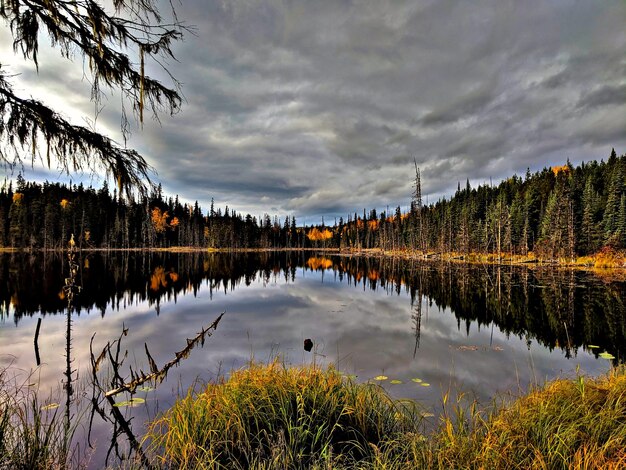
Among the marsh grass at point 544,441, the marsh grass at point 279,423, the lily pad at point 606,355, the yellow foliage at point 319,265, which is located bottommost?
the yellow foliage at point 319,265

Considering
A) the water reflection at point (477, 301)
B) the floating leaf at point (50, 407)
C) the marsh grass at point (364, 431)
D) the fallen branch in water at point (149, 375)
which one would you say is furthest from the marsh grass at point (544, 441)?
the floating leaf at point (50, 407)

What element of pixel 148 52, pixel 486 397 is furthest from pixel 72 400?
pixel 486 397

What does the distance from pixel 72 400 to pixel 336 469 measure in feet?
23.5

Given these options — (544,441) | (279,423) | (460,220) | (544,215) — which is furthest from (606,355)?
(460,220)

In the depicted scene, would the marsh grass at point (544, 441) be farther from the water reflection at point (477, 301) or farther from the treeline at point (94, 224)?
the treeline at point (94, 224)

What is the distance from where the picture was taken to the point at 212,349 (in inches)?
463

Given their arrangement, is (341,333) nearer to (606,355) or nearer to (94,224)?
(606,355)

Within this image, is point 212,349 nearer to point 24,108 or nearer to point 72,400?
point 72,400

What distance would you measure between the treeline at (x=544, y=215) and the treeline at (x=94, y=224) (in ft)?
230

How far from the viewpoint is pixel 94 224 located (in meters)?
96.9

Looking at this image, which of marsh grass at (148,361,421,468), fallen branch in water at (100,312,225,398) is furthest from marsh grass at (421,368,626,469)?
fallen branch in water at (100,312,225,398)

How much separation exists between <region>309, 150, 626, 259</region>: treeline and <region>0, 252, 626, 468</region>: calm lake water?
97.2ft

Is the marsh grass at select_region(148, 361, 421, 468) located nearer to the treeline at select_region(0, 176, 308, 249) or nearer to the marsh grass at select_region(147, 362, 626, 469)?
the marsh grass at select_region(147, 362, 626, 469)

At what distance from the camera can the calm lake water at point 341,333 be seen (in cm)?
866
